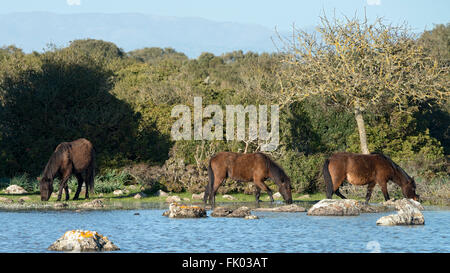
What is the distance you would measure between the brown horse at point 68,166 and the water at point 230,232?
3733mm

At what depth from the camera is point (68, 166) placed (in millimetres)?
22109

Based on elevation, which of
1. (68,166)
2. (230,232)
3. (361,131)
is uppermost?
(361,131)

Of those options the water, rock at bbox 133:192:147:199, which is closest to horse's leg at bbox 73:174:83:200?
rock at bbox 133:192:147:199

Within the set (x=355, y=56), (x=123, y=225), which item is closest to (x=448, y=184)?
(x=355, y=56)

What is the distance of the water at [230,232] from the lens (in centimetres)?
1243

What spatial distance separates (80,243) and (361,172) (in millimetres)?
10598

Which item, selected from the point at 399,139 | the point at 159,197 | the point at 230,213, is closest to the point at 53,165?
the point at 159,197

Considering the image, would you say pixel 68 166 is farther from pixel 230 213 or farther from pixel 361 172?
pixel 361 172

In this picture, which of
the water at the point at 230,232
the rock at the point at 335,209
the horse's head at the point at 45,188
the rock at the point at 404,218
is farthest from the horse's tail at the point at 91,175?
the rock at the point at 404,218

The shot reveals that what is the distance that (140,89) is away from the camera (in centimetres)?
3744

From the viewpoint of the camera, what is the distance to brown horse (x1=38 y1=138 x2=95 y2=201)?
21.9m
